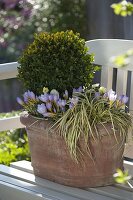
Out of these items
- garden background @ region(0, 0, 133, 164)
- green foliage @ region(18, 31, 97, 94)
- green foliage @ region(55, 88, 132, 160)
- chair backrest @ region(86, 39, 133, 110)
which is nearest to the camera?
green foliage @ region(55, 88, 132, 160)

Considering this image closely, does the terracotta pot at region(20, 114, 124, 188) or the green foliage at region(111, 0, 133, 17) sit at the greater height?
the green foliage at region(111, 0, 133, 17)

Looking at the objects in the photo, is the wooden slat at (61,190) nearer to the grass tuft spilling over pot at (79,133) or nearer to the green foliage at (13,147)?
the grass tuft spilling over pot at (79,133)

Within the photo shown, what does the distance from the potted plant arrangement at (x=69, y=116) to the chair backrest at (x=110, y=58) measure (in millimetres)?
311

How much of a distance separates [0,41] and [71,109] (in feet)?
9.05

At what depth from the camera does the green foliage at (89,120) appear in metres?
2.52

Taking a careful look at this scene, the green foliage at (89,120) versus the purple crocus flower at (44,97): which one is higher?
the purple crocus flower at (44,97)

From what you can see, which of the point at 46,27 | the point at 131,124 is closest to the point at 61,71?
the point at 131,124

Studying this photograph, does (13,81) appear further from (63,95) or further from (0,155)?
(63,95)

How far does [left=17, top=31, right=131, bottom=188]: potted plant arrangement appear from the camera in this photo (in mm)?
2541

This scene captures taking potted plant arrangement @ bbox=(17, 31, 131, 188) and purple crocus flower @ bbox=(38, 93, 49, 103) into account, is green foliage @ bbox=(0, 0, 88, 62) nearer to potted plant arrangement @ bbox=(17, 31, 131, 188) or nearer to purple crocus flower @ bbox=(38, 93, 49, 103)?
potted plant arrangement @ bbox=(17, 31, 131, 188)

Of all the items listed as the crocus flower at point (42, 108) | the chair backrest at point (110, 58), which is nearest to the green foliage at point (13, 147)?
the chair backrest at point (110, 58)

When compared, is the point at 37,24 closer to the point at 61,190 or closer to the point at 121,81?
the point at 121,81

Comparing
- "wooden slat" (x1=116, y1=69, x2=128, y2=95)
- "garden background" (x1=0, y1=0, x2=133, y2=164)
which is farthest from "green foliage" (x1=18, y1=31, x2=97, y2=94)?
"garden background" (x1=0, y1=0, x2=133, y2=164)

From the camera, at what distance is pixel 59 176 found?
2.66 meters
